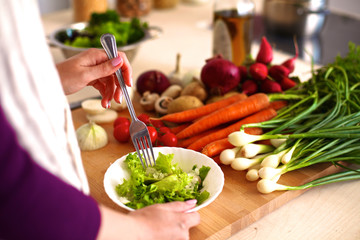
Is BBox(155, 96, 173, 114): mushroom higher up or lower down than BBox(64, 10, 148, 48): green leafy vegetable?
lower down

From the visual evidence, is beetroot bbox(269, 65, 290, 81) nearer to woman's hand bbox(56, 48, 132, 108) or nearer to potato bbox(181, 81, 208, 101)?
potato bbox(181, 81, 208, 101)

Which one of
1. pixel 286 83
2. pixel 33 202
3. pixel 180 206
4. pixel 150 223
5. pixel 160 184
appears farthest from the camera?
pixel 286 83

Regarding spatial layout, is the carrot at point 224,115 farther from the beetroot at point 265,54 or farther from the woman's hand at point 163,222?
the woman's hand at point 163,222

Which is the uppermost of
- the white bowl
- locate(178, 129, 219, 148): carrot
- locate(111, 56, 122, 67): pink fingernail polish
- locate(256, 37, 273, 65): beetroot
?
locate(111, 56, 122, 67): pink fingernail polish

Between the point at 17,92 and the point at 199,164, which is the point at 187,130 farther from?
the point at 17,92

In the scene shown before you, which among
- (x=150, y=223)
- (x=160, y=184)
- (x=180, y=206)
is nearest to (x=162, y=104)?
(x=160, y=184)

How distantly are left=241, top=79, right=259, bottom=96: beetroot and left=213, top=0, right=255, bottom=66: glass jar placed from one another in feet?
1.19

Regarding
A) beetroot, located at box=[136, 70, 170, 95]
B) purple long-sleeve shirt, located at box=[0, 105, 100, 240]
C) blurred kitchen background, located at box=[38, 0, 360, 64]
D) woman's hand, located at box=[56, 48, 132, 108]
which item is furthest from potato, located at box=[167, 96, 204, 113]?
blurred kitchen background, located at box=[38, 0, 360, 64]

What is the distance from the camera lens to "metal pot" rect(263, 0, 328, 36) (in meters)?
2.11

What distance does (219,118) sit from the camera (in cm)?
127

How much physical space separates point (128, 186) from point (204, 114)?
0.45 m

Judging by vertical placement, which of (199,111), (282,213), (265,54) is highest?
(265,54)

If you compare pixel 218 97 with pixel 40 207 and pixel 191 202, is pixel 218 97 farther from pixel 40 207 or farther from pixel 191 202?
pixel 40 207

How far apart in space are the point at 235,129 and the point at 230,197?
281mm
